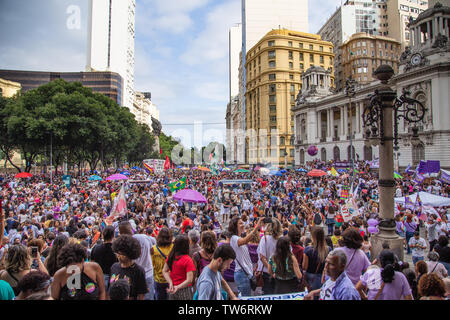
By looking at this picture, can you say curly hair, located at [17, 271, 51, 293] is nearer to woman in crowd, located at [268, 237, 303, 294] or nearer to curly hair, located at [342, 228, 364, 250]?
woman in crowd, located at [268, 237, 303, 294]

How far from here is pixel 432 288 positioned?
11.5 ft

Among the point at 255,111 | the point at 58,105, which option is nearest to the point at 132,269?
the point at 58,105

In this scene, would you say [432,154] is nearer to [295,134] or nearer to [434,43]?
[434,43]

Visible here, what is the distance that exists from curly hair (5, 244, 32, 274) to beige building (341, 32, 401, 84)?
82.6 metres

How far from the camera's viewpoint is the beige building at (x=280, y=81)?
66812 mm

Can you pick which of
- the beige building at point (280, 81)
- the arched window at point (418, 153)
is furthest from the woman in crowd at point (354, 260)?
the beige building at point (280, 81)

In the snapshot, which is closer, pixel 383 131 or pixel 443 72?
pixel 383 131

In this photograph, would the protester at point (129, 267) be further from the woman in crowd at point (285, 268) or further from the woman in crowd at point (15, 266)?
the woman in crowd at point (285, 268)

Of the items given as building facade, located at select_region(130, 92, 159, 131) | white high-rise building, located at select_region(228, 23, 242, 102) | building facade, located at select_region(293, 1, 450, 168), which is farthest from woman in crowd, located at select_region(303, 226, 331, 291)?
white high-rise building, located at select_region(228, 23, 242, 102)

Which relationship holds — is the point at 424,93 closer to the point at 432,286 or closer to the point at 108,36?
the point at 432,286

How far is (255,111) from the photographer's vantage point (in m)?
72.9

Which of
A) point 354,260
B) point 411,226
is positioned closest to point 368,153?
point 411,226

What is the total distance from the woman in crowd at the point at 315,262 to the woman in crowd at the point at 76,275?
309 cm
